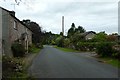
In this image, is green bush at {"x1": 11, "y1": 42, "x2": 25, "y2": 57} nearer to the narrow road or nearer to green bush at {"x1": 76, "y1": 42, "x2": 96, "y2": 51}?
the narrow road

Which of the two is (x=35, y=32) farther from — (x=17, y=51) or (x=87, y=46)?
(x=17, y=51)

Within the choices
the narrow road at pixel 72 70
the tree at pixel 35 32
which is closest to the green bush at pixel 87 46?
the narrow road at pixel 72 70

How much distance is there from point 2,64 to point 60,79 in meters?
3.95

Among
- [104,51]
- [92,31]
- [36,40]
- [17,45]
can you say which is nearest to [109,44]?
[104,51]

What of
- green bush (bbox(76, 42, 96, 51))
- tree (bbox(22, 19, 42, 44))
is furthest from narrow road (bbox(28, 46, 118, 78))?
tree (bbox(22, 19, 42, 44))

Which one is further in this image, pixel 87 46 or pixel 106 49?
pixel 87 46

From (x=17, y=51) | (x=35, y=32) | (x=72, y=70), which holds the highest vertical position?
(x=35, y=32)

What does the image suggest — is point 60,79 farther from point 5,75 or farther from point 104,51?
point 104,51

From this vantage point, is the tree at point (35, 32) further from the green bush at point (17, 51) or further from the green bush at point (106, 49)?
the green bush at point (106, 49)

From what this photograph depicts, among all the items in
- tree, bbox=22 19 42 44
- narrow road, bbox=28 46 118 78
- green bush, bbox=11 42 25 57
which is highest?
tree, bbox=22 19 42 44

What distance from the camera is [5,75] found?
1182 centimetres

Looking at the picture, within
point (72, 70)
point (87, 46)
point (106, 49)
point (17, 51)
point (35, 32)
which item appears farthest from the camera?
point (35, 32)

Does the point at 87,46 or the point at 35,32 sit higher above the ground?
the point at 35,32

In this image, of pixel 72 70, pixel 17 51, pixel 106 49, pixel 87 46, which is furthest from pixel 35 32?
pixel 72 70
